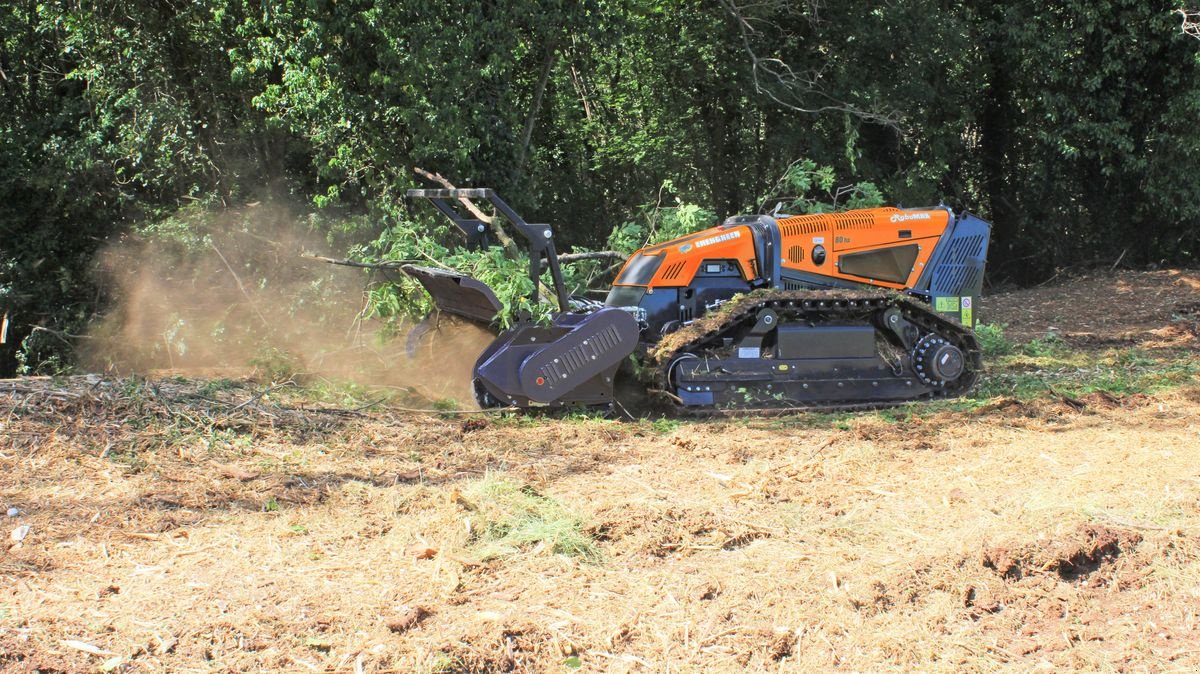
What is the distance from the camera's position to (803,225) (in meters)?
8.59

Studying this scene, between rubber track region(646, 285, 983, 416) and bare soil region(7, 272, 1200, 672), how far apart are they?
1.53 feet

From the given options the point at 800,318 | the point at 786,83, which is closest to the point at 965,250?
the point at 800,318

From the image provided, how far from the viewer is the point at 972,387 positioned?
864 cm

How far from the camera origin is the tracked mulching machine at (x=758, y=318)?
301 inches

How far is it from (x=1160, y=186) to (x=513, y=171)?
34.3 ft

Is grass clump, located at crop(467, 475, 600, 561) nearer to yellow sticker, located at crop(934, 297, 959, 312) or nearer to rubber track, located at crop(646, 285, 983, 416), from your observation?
rubber track, located at crop(646, 285, 983, 416)

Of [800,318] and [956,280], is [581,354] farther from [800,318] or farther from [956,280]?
[956,280]

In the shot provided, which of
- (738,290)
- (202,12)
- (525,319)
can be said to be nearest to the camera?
(525,319)

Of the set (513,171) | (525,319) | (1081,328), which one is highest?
(513,171)

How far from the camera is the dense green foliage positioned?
1241 centimetres

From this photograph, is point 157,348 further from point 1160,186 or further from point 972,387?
point 1160,186

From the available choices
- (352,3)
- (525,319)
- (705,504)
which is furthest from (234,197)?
(705,504)

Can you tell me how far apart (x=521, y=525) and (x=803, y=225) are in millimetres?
4441

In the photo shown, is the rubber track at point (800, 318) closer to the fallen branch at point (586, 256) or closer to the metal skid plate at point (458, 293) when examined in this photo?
the metal skid plate at point (458, 293)
